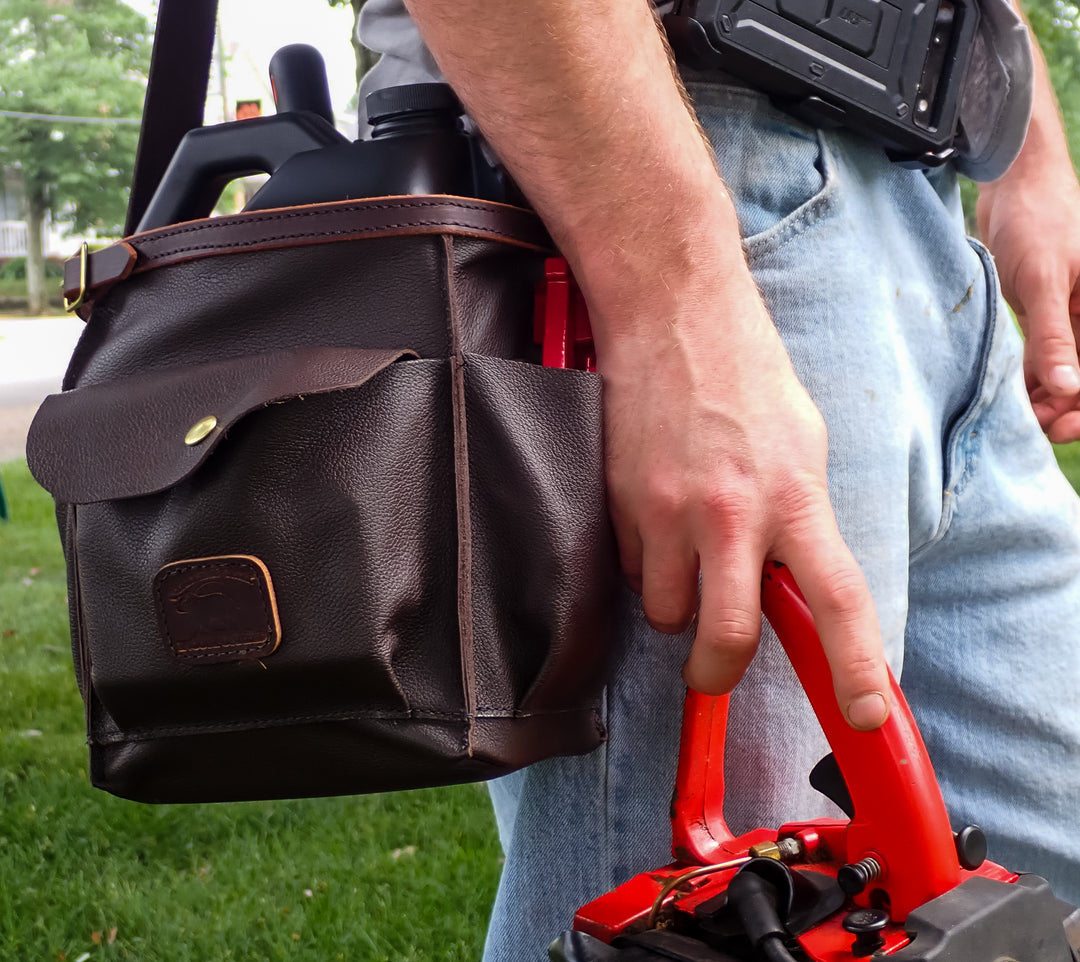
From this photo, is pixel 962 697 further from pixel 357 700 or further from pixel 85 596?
pixel 85 596

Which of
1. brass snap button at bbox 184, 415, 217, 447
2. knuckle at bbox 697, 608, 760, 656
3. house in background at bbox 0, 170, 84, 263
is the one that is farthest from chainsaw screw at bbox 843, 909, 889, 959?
house in background at bbox 0, 170, 84, 263

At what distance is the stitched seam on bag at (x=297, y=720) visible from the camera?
95 centimetres

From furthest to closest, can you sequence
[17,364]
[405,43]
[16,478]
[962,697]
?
[17,364], [16,478], [962,697], [405,43]

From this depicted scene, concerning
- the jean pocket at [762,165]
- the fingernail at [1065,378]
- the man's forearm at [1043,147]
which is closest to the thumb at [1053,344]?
the fingernail at [1065,378]

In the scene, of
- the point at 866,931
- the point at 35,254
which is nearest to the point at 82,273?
the point at 866,931

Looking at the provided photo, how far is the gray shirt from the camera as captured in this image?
4.09 feet

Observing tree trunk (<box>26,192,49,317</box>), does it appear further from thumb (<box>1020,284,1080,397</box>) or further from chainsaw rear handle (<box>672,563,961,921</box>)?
chainsaw rear handle (<box>672,563,961,921</box>)

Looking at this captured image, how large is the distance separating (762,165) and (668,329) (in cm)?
23

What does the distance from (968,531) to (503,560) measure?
0.59m

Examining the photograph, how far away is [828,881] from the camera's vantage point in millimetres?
952

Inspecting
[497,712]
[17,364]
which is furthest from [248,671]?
[17,364]

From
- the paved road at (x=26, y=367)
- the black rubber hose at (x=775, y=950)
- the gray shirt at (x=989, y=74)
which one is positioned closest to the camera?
the black rubber hose at (x=775, y=950)

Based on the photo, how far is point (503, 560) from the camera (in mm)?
998

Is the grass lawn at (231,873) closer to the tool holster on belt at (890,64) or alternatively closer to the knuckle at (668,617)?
the knuckle at (668,617)
